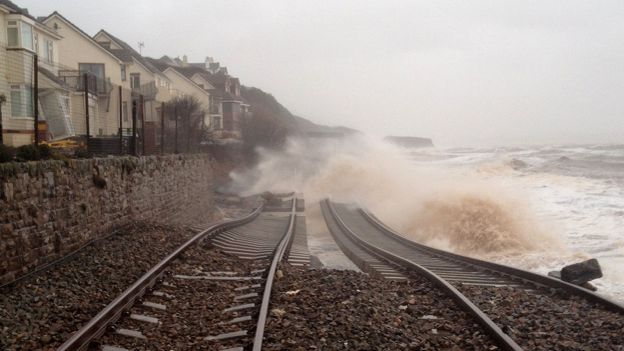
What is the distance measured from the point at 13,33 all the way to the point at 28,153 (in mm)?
22926

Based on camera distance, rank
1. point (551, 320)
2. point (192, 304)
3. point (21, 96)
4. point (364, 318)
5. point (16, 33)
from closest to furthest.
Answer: point (364, 318) → point (551, 320) → point (192, 304) → point (21, 96) → point (16, 33)

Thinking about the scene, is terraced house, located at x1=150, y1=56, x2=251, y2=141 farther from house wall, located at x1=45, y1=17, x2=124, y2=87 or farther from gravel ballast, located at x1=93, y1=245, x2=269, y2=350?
gravel ballast, located at x1=93, y1=245, x2=269, y2=350

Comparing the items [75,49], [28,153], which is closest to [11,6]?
[75,49]

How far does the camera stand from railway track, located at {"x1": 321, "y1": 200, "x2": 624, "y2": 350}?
6.71 meters

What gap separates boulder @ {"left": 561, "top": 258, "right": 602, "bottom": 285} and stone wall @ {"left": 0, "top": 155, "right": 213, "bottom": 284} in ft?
28.6

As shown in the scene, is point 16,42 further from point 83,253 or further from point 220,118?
point 220,118

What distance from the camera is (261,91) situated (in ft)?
424

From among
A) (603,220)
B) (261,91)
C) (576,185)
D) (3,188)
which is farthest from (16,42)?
(261,91)

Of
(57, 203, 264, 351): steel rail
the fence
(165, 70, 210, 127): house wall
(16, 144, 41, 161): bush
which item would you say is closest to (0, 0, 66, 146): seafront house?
the fence

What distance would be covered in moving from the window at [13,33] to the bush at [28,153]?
2227cm

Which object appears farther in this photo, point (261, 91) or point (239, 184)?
point (261, 91)

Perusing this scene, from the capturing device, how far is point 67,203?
1046 cm

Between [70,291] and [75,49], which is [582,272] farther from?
[75,49]

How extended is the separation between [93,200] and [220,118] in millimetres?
64648
